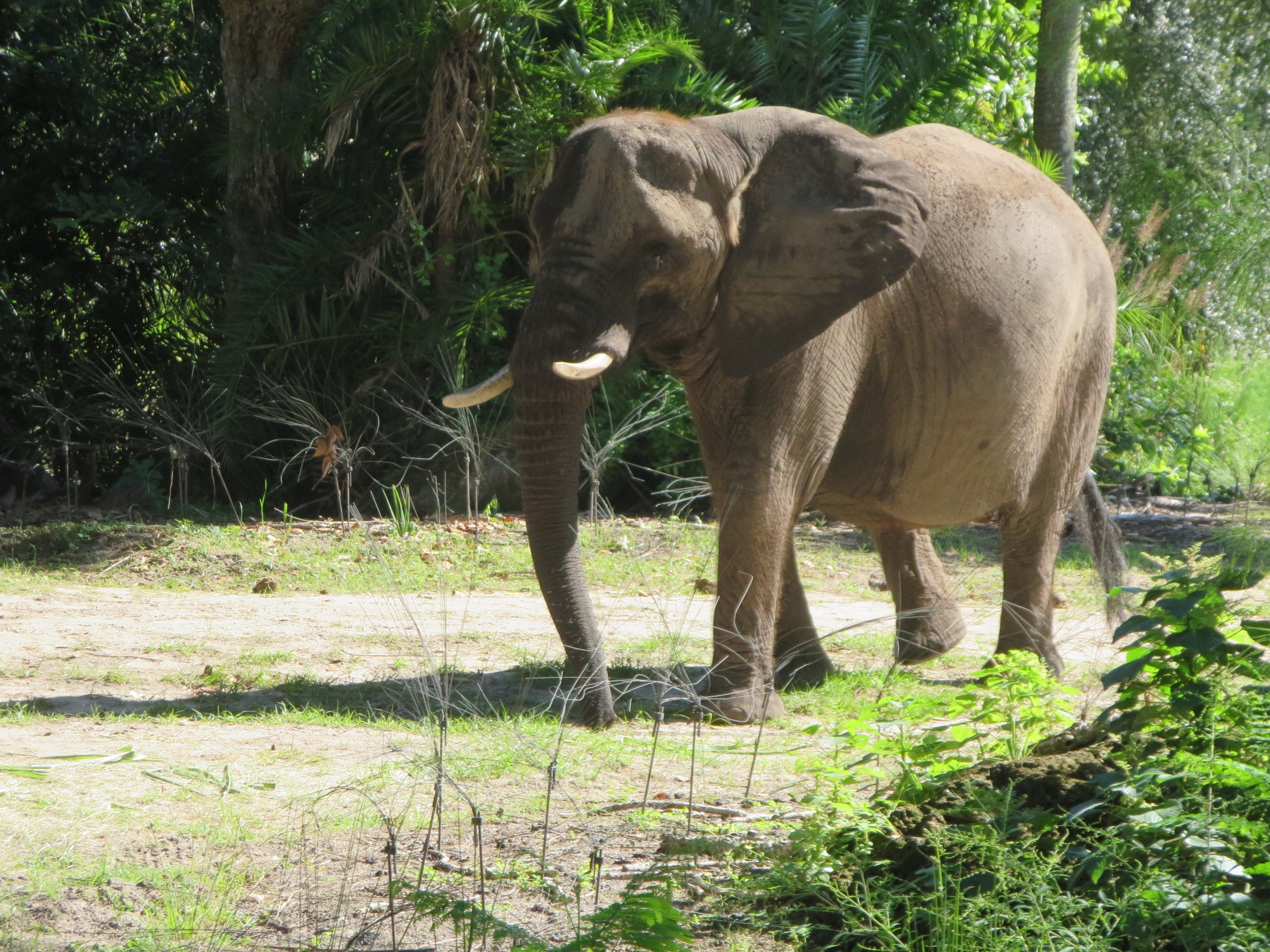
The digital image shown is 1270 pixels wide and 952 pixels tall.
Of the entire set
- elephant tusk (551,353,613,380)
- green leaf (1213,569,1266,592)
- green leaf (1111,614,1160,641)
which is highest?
elephant tusk (551,353,613,380)

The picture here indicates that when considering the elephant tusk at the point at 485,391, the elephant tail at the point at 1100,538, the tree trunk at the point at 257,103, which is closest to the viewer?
the elephant tusk at the point at 485,391

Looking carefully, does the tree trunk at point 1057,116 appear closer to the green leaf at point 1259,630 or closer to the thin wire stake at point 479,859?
the green leaf at point 1259,630

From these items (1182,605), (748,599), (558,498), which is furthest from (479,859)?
(748,599)

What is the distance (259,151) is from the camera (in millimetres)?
12383

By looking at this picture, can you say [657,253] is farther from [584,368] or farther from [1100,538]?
[1100,538]

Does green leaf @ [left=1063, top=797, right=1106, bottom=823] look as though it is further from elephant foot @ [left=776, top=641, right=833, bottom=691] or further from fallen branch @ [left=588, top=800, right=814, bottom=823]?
elephant foot @ [left=776, top=641, right=833, bottom=691]

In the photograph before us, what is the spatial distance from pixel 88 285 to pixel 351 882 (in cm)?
1136

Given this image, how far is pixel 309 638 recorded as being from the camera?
744 cm

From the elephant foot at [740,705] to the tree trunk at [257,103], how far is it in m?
8.02

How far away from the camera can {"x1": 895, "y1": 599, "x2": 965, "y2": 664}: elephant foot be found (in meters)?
7.41

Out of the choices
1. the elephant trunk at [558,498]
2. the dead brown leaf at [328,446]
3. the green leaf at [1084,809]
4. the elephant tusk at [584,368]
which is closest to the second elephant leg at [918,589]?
the elephant trunk at [558,498]

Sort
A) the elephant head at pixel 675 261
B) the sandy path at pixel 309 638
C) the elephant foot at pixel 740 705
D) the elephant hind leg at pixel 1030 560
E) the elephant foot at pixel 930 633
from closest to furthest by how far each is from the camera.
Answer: the elephant head at pixel 675 261 → the elephant foot at pixel 740 705 → the sandy path at pixel 309 638 → the elephant hind leg at pixel 1030 560 → the elephant foot at pixel 930 633

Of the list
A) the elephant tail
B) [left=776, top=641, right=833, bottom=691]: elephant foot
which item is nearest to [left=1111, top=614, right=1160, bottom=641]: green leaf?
[left=776, top=641, right=833, bottom=691]: elephant foot

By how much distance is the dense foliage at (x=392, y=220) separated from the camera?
11719 millimetres
